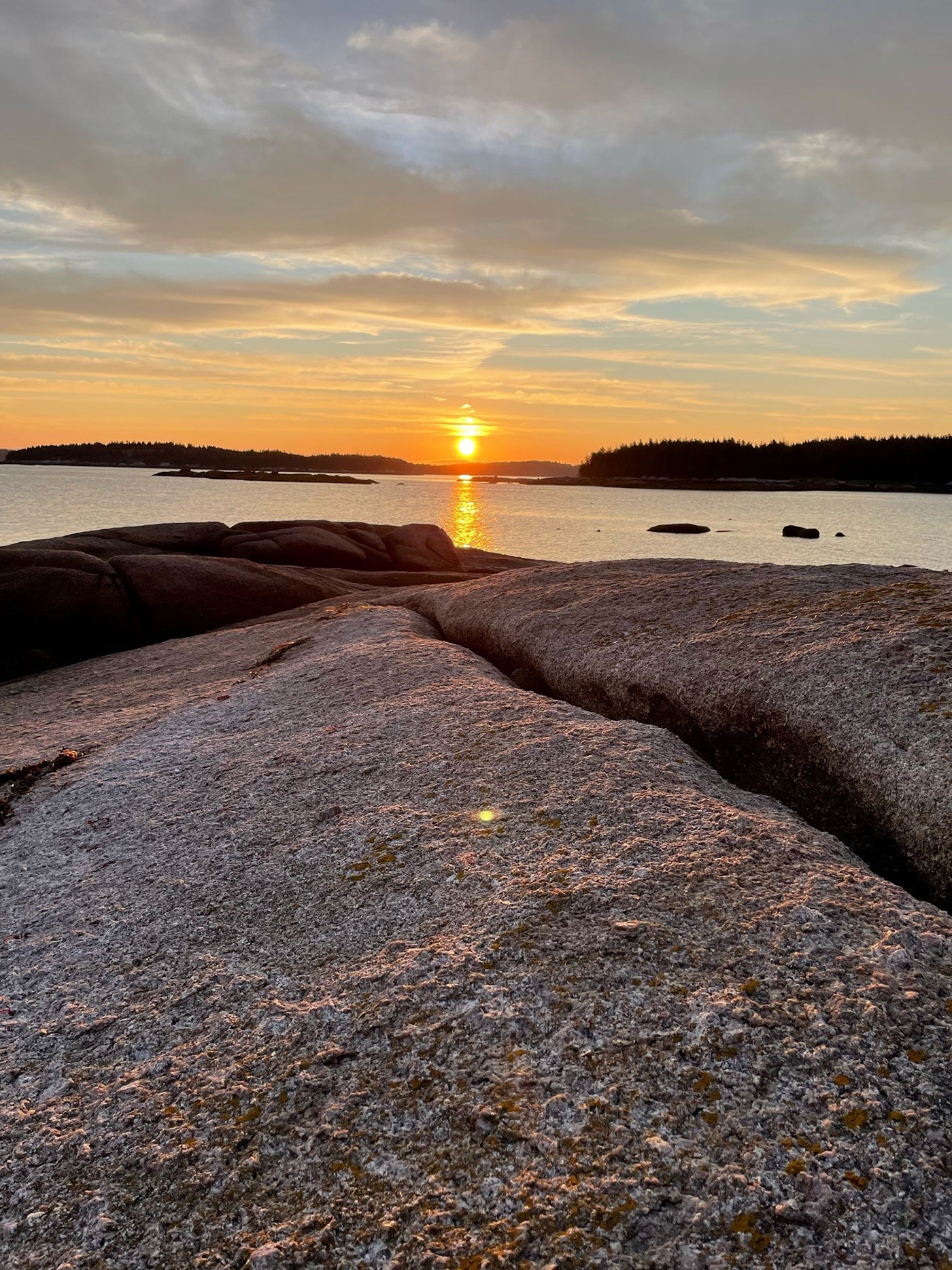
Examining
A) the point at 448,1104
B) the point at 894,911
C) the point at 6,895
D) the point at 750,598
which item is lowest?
the point at 6,895

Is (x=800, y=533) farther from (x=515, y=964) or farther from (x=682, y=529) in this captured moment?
(x=515, y=964)

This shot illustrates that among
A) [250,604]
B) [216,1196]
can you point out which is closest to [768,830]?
[216,1196]

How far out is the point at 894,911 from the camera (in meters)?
4.11

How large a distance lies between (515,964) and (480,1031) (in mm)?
444

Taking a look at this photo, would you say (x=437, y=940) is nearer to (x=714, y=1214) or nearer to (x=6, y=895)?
(x=714, y=1214)

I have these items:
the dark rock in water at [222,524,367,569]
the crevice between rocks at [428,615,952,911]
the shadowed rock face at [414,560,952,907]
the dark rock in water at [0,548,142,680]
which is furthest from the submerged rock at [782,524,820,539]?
the crevice between rocks at [428,615,952,911]

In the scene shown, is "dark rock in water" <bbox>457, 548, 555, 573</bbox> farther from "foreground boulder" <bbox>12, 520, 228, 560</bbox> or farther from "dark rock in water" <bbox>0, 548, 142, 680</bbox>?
"dark rock in water" <bbox>0, 548, 142, 680</bbox>

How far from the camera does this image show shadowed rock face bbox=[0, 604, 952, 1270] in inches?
110

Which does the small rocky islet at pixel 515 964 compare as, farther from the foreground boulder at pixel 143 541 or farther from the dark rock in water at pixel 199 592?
the foreground boulder at pixel 143 541

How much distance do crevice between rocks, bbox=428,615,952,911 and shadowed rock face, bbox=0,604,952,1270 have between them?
1.22 feet

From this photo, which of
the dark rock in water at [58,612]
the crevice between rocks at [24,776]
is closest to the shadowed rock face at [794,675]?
the crevice between rocks at [24,776]

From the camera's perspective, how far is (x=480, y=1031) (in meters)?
3.58

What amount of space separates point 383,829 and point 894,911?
3.24 metres

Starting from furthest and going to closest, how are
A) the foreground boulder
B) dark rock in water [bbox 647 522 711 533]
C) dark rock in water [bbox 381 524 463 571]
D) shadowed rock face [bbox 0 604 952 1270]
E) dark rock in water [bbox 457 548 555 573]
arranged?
dark rock in water [bbox 647 522 711 533], dark rock in water [bbox 457 548 555 573], dark rock in water [bbox 381 524 463 571], the foreground boulder, shadowed rock face [bbox 0 604 952 1270]
